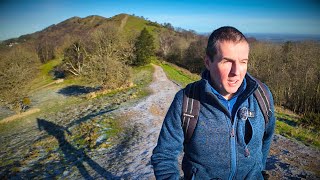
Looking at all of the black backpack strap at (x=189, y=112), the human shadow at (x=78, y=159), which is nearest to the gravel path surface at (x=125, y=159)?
the human shadow at (x=78, y=159)

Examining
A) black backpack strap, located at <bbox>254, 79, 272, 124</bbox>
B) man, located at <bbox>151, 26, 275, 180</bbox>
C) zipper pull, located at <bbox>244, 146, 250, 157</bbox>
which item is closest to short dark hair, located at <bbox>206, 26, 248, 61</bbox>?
man, located at <bbox>151, 26, 275, 180</bbox>

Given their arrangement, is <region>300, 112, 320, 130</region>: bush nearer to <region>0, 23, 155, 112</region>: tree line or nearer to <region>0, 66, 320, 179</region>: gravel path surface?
<region>0, 66, 320, 179</region>: gravel path surface

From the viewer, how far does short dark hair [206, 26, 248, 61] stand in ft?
7.25

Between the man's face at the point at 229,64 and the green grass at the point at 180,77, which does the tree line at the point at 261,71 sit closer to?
the green grass at the point at 180,77

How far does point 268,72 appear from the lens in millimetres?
29297

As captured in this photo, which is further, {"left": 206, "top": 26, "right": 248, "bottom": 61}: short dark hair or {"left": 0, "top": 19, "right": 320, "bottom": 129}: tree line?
{"left": 0, "top": 19, "right": 320, "bottom": 129}: tree line

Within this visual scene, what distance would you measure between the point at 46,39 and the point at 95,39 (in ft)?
136

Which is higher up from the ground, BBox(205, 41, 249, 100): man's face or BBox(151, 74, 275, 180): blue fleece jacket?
BBox(205, 41, 249, 100): man's face

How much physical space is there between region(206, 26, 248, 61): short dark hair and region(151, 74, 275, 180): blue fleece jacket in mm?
330

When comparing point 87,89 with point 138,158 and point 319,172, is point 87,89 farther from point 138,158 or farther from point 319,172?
point 319,172

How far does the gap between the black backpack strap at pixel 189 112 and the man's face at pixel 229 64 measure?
29 cm

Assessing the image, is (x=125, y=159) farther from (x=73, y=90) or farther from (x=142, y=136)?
(x=73, y=90)

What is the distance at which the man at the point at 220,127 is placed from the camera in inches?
89.3

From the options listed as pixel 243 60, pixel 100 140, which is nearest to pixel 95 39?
pixel 100 140
